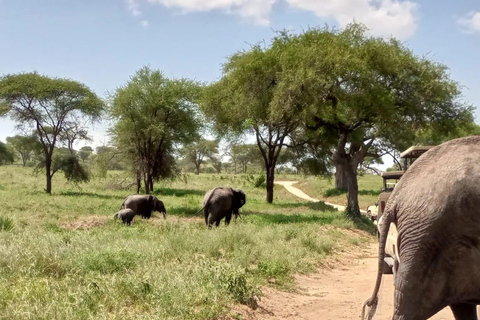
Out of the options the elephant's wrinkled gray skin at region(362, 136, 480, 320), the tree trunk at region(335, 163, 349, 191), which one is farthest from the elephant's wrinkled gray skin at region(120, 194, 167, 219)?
the tree trunk at region(335, 163, 349, 191)

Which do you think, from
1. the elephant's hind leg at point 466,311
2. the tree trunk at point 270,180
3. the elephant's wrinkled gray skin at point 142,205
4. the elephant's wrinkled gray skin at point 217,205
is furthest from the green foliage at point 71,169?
the elephant's hind leg at point 466,311

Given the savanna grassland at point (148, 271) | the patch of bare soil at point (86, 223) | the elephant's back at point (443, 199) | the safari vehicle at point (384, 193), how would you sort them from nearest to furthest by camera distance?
the elephant's back at point (443, 199) < the savanna grassland at point (148, 271) < the safari vehicle at point (384, 193) < the patch of bare soil at point (86, 223)

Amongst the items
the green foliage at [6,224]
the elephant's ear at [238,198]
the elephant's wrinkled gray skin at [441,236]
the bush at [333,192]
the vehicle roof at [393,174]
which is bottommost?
the bush at [333,192]

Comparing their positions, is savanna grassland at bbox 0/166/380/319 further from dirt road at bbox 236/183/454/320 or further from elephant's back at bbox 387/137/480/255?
elephant's back at bbox 387/137/480/255

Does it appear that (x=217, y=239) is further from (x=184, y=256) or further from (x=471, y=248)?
(x=471, y=248)

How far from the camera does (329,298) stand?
773 centimetres

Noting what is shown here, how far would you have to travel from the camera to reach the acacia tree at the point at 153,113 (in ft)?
95.6

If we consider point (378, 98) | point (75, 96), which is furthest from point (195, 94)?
point (378, 98)

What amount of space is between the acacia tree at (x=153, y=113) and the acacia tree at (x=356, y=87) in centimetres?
1083

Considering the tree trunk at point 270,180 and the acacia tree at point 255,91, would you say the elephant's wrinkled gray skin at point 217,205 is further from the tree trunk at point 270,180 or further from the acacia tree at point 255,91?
the tree trunk at point 270,180

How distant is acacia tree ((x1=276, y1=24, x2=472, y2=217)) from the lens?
17281 millimetres

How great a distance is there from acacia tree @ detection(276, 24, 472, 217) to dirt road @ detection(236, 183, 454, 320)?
27.0ft

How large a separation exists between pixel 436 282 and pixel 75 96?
31.6m

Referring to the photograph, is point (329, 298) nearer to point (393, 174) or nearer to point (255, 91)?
point (393, 174)
